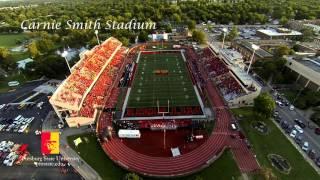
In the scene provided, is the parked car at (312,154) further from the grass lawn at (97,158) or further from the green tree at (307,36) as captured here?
the green tree at (307,36)

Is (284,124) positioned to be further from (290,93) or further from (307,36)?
(307,36)

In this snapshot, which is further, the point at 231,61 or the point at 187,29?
the point at 187,29

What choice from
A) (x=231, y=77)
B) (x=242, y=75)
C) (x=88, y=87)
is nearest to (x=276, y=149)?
(x=242, y=75)

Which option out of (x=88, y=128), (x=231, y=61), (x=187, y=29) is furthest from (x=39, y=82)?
(x=187, y=29)

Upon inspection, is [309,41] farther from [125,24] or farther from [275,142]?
[125,24]

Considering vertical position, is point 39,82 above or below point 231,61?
below

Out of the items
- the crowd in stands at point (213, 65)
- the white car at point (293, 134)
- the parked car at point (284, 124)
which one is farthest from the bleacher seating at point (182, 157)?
the crowd in stands at point (213, 65)

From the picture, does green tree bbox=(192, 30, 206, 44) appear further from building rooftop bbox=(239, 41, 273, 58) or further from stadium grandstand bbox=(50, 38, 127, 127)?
stadium grandstand bbox=(50, 38, 127, 127)
